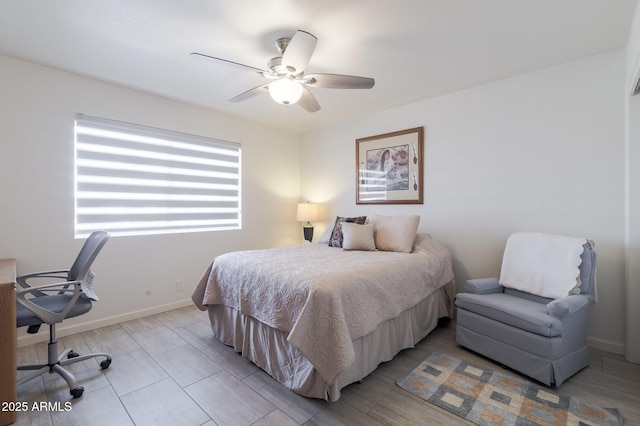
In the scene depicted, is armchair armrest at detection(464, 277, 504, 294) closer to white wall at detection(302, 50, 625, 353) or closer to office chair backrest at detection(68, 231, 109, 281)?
white wall at detection(302, 50, 625, 353)

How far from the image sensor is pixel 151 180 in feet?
10.8

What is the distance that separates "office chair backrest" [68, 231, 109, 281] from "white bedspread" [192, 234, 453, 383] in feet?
2.91

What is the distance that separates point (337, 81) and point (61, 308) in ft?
8.35

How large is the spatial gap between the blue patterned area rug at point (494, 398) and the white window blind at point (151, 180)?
3.01 meters

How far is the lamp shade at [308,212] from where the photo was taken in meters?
4.49

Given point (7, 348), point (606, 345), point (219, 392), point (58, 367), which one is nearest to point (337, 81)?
point (219, 392)

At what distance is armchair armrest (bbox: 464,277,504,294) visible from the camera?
2.48 metres

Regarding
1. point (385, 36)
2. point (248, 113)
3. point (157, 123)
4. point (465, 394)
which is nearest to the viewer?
point (465, 394)

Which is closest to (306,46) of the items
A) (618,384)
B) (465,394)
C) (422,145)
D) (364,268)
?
(364,268)

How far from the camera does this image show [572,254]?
2.22 m

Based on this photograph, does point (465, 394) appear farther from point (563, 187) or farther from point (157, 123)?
point (157, 123)

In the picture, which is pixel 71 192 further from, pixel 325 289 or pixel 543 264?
pixel 543 264

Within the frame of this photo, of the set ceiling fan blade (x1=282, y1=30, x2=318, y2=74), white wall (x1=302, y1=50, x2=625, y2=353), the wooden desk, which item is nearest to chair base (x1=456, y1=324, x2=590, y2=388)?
white wall (x1=302, y1=50, x2=625, y2=353)

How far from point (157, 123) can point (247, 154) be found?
1216 mm
